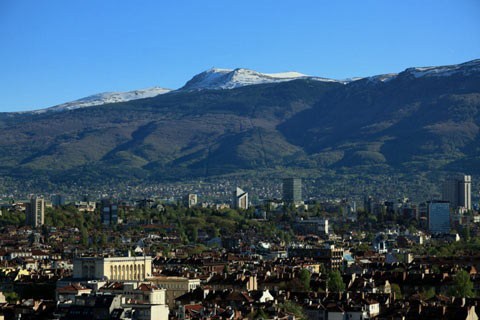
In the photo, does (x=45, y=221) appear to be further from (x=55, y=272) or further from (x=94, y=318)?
(x=94, y=318)

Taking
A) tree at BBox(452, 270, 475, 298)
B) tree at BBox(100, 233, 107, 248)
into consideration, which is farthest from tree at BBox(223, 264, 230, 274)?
tree at BBox(100, 233, 107, 248)

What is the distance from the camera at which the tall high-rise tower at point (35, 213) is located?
637 feet

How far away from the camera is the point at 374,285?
91.1 m

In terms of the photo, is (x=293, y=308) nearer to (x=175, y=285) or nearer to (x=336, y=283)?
(x=175, y=285)

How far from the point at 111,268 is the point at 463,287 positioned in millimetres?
26064

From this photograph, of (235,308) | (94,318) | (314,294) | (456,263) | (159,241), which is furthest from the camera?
(159,241)

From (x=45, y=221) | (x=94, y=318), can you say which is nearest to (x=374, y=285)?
(x=94, y=318)

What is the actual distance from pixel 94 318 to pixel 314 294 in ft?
82.2

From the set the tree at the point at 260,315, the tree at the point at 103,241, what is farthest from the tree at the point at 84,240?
the tree at the point at 260,315

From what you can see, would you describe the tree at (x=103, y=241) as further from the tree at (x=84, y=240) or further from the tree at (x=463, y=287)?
the tree at (x=463, y=287)

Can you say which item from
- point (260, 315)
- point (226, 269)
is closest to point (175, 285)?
point (226, 269)

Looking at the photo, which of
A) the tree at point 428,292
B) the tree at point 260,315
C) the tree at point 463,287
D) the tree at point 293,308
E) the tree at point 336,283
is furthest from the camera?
the tree at point 336,283

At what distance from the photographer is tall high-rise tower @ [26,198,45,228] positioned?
19425 centimetres

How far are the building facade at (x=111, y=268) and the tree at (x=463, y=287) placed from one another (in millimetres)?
23201
